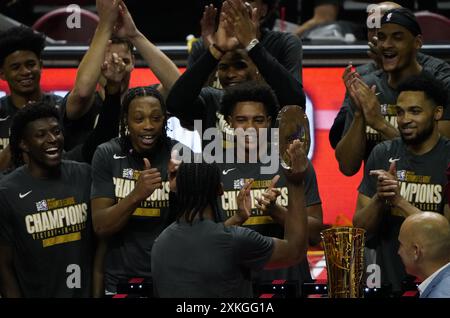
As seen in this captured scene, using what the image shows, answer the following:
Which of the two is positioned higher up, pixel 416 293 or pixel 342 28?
pixel 342 28

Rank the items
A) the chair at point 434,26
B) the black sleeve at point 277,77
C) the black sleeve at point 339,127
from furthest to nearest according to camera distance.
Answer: the chair at point 434,26 → the black sleeve at point 339,127 → the black sleeve at point 277,77

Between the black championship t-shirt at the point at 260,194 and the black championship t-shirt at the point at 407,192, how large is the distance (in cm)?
37

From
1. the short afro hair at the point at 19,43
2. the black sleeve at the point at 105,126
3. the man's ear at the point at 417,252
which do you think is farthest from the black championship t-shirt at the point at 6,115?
the man's ear at the point at 417,252

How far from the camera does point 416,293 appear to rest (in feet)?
19.3

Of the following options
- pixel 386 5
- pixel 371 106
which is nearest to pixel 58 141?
pixel 371 106

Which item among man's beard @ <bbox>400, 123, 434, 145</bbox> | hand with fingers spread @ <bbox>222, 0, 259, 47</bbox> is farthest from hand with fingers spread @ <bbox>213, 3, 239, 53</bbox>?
man's beard @ <bbox>400, 123, 434, 145</bbox>

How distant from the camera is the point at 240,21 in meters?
6.59

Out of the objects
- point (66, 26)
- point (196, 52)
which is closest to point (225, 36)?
point (196, 52)

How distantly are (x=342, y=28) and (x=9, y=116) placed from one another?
118 inches

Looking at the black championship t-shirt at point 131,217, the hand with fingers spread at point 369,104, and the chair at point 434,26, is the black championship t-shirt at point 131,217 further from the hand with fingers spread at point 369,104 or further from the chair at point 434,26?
the chair at point 434,26

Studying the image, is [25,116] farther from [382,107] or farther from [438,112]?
[438,112]

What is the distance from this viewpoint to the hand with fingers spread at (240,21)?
21.6 feet

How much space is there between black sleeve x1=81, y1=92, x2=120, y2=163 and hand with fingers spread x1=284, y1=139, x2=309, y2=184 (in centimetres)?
A: 136

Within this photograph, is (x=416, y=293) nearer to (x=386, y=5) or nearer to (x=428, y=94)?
(x=428, y=94)
